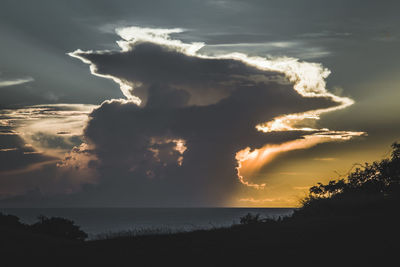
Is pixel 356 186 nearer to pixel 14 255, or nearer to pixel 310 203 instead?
pixel 310 203

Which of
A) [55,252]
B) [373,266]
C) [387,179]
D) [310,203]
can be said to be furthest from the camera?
[387,179]

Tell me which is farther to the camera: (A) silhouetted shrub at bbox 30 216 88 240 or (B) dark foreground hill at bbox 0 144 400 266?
(A) silhouetted shrub at bbox 30 216 88 240

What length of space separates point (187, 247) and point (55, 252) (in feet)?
13.1

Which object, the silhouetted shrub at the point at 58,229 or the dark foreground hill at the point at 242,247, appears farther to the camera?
the silhouetted shrub at the point at 58,229

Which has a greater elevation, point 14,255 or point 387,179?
point 387,179

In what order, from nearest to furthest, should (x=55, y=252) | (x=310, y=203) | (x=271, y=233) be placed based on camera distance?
(x=55, y=252) → (x=271, y=233) → (x=310, y=203)

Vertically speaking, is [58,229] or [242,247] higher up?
[58,229]

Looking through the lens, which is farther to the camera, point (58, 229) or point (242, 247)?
point (58, 229)

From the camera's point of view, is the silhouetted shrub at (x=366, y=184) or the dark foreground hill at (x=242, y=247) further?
the silhouetted shrub at (x=366, y=184)

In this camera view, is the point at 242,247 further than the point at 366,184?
No

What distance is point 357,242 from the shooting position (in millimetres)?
14508

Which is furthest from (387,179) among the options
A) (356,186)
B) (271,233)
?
(271,233)

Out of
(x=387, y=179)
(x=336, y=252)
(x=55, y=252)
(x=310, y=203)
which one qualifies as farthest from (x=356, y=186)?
(x=55, y=252)

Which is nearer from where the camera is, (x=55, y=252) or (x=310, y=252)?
(x=310, y=252)
